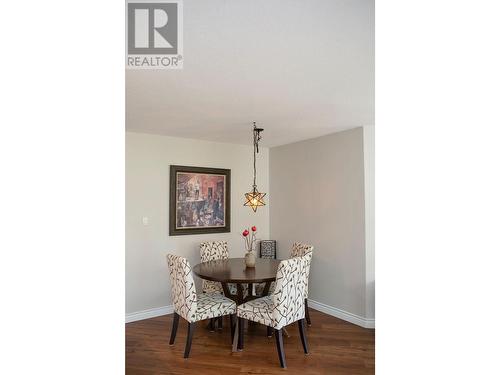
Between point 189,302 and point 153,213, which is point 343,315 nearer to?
point 189,302

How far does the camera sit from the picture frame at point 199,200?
4.66m

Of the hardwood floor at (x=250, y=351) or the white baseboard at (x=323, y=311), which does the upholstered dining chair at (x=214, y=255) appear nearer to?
the hardwood floor at (x=250, y=351)

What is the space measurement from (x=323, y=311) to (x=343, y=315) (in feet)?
1.15

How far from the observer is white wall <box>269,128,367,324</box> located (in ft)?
13.6

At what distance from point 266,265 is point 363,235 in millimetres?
1282

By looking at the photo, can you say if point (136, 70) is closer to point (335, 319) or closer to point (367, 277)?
point (367, 277)

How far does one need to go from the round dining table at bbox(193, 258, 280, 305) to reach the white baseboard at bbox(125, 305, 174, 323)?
3.30ft

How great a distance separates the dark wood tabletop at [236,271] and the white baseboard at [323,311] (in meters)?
1.03

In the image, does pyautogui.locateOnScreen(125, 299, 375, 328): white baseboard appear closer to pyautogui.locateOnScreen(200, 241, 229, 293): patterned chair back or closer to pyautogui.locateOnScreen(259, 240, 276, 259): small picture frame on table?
pyautogui.locateOnScreen(200, 241, 229, 293): patterned chair back

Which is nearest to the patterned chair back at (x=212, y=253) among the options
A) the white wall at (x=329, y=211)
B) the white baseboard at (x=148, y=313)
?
the white baseboard at (x=148, y=313)

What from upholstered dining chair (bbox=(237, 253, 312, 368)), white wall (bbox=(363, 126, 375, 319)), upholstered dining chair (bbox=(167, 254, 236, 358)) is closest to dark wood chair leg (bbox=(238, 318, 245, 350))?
upholstered dining chair (bbox=(237, 253, 312, 368))
